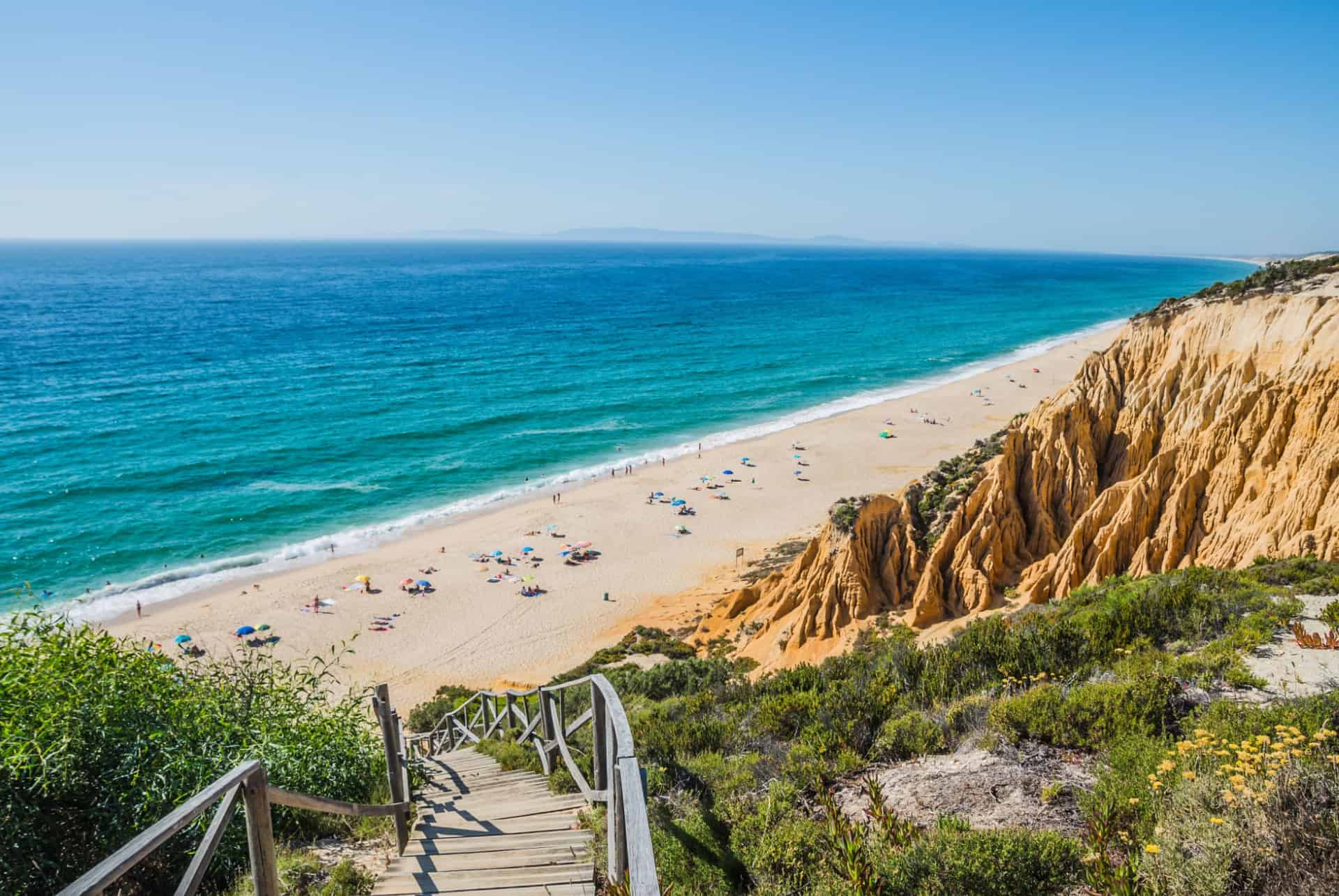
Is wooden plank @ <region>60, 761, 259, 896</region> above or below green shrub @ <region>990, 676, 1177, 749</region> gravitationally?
above

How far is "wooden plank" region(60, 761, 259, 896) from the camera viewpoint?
2771 mm

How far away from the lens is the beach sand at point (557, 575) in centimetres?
2684

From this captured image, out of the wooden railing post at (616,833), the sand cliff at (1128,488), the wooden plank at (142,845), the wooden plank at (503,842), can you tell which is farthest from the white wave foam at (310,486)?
the wooden plank at (142,845)

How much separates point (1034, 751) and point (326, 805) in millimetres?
5823

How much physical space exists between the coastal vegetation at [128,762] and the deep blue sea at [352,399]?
25.7 m

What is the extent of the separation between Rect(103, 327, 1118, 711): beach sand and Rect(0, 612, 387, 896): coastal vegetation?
16265 millimetres

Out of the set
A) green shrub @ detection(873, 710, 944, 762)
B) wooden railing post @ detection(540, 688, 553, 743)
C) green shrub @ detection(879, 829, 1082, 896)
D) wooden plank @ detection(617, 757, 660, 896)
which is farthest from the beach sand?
wooden plank @ detection(617, 757, 660, 896)

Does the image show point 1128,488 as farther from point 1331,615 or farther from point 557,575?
point 557,575

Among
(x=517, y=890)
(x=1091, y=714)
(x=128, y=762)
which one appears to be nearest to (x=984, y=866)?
(x=1091, y=714)

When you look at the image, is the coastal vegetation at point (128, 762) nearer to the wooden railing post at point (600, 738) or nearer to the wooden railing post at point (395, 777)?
the wooden railing post at point (395, 777)

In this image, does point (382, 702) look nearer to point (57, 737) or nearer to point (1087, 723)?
point (57, 737)

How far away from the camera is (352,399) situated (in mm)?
56375

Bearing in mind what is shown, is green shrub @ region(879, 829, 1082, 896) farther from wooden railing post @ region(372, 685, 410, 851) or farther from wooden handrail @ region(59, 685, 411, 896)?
wooden railing post @ region(372, 685, 410, 851)

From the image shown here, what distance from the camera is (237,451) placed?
44.2m
